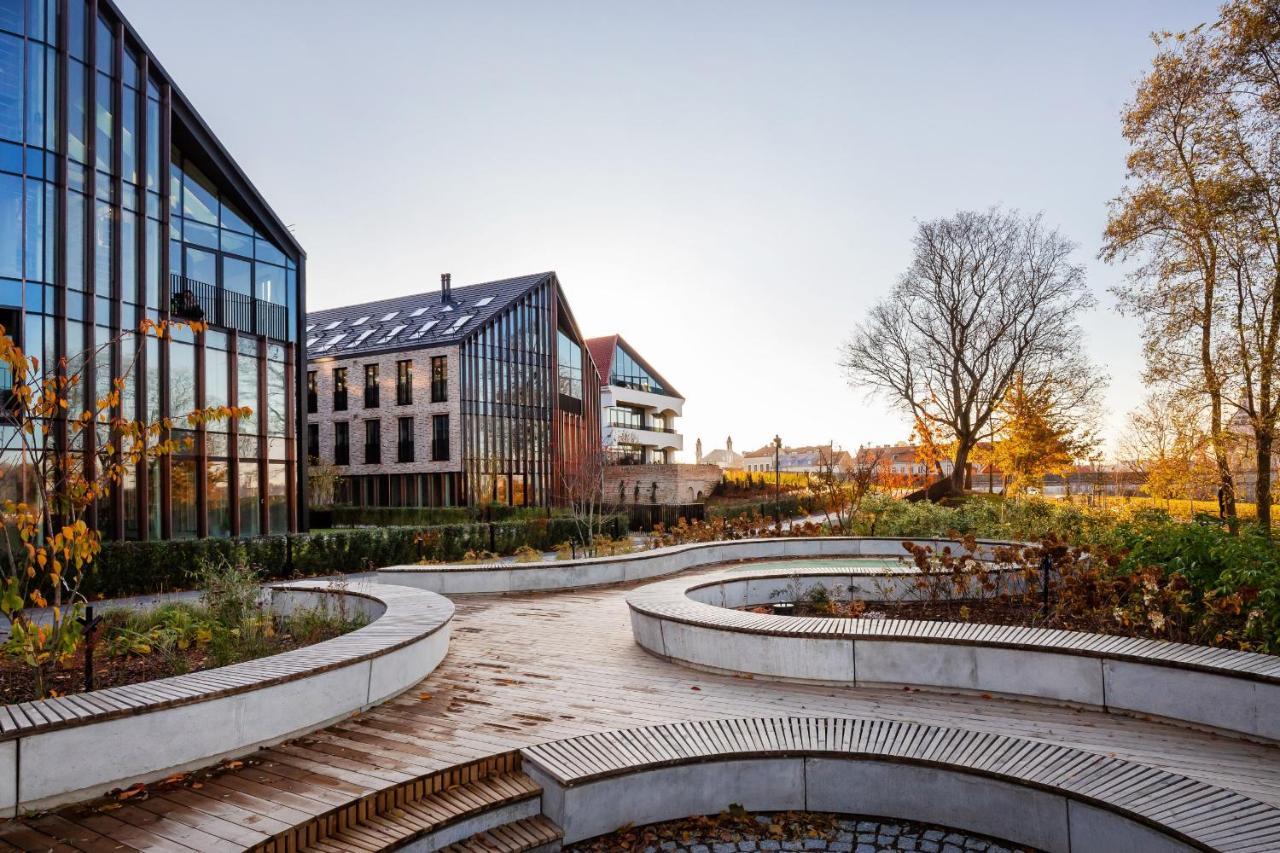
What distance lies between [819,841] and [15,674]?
615cm

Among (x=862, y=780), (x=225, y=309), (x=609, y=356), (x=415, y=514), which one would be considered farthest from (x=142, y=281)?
(x=609, y=356)

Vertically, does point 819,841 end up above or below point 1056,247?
below

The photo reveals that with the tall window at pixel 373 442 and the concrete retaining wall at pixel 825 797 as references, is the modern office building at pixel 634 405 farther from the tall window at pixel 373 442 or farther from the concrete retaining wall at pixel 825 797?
the concrete retaining wall at pixel 825 797

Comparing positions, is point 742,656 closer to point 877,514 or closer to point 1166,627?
point 1166,627

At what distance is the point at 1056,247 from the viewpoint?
29547 mm

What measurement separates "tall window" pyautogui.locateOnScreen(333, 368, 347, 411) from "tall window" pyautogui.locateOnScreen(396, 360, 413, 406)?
3.24 metres

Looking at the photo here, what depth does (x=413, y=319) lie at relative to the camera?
36625mm

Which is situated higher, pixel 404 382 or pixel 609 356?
pixel 609 356

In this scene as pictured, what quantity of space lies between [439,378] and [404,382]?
A: 6.63 feet

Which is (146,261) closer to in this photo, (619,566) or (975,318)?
(619,566)

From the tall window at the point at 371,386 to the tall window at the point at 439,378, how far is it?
3296 millimetres

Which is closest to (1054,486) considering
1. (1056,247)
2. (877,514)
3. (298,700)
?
(1056,247)

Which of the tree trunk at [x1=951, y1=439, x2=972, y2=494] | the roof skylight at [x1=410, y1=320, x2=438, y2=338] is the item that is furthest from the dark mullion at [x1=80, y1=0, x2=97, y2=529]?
the tree trunk at [x1=951, y1=439, x2=972, y2=494]

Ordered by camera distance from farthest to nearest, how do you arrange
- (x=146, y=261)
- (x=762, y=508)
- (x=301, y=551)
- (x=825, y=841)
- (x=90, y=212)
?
(x=762, y=508), (x=146, y=261), (x=301, y=551), (x=90, y=212), (x=825, y=841)
